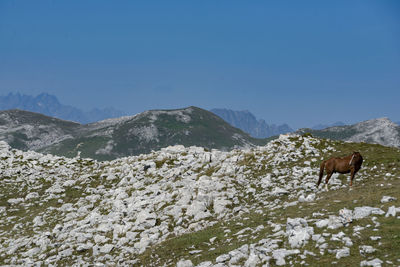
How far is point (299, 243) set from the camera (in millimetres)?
14125

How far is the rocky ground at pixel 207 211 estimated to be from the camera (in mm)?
14242

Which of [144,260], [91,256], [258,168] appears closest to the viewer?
[144,260]

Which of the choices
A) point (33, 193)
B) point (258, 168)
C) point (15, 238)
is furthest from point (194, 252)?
point (33, 193)

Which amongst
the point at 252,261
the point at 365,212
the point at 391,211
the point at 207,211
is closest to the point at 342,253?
the point at 252,261

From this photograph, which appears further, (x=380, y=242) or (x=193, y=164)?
(x=193, y=164)

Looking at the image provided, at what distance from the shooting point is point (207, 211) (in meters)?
25.2

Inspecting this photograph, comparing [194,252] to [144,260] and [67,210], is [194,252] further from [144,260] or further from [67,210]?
[67,210]

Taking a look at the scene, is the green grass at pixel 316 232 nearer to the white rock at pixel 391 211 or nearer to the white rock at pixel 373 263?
the white rock at pixel 373 263

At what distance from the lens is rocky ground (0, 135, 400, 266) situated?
14.2m

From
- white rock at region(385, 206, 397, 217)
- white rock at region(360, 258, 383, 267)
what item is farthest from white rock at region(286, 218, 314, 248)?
white rock at region(385, 206, 397, 217)

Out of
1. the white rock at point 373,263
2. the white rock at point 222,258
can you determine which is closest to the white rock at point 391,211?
the white rock at point 373,263

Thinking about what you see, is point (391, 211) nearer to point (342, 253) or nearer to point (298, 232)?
point (342, 253)

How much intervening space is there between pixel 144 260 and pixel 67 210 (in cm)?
1962

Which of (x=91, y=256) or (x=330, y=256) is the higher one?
(x=330, y=256)
